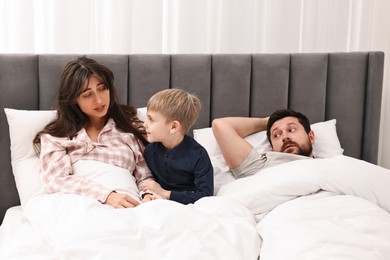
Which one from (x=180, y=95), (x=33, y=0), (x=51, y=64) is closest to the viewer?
(x=180, y=95)

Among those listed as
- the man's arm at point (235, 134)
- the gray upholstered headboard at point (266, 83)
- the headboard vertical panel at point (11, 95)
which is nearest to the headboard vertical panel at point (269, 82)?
the gray upholstered headboard at point (266, 83)

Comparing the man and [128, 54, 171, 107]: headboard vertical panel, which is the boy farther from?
[128, 54, 171, 107]: headboard vertical panel

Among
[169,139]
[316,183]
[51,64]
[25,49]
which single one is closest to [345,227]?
[316,183]

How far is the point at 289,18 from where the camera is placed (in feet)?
8.75

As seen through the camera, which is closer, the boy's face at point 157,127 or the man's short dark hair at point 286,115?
the boy's face at point 157,127

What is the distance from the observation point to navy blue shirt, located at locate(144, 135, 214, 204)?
1878 millimetres

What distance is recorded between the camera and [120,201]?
1743 mm

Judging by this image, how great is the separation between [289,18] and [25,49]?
1.39 m

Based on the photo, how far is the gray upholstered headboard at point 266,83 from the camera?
7.64 ft

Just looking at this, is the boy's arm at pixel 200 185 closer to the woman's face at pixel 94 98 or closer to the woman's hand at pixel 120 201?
the woman's hand at pixel 120 201

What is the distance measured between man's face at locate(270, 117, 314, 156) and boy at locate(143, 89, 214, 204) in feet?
1.34

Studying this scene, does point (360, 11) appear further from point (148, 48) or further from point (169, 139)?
point (169, 139)

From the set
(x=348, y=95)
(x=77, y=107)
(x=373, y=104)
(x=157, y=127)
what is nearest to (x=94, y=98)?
(x=77, y=107)

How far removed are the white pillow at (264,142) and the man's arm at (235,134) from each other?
0.05 m
